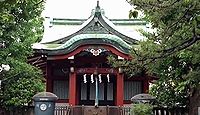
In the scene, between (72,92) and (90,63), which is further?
(90,63)

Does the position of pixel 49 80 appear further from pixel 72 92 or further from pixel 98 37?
pixel 98 37

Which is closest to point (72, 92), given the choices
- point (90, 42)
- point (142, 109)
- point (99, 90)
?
point (90, 42)

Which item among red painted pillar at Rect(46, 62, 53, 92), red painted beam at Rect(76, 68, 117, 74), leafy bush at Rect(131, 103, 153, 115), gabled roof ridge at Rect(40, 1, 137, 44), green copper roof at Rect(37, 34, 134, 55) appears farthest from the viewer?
red painted pillar at Rect(46, 62, 53, 92)

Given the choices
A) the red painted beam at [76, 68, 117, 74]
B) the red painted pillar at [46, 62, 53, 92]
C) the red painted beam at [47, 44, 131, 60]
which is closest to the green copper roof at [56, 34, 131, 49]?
the red painted beam at [47, 44, 131, 60]

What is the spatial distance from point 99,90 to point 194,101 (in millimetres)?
7324

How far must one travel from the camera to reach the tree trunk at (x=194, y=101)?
12778 millimetres

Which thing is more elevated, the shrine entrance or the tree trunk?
the shrine entrance

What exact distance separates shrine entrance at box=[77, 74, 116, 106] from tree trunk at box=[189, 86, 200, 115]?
6359 mm

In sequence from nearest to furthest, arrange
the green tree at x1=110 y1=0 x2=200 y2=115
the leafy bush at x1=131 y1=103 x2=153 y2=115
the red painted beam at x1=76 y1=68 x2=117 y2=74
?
the green tree at x1=110 y1=0 x2=200 y2=115 → the leafy bush at x1=131 y1=103 x2=153 y2=115 → the red painted beam at x1=76 y1=68 x2=117 y2=74

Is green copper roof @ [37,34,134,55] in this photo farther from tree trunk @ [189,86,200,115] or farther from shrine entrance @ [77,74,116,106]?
tree trunk @ [189,86,200,115]

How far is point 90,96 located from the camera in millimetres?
19578

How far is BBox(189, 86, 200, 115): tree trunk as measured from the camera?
41.9 feet

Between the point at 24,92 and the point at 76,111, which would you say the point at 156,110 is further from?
the point at 24,92

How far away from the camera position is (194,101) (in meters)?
13.2
